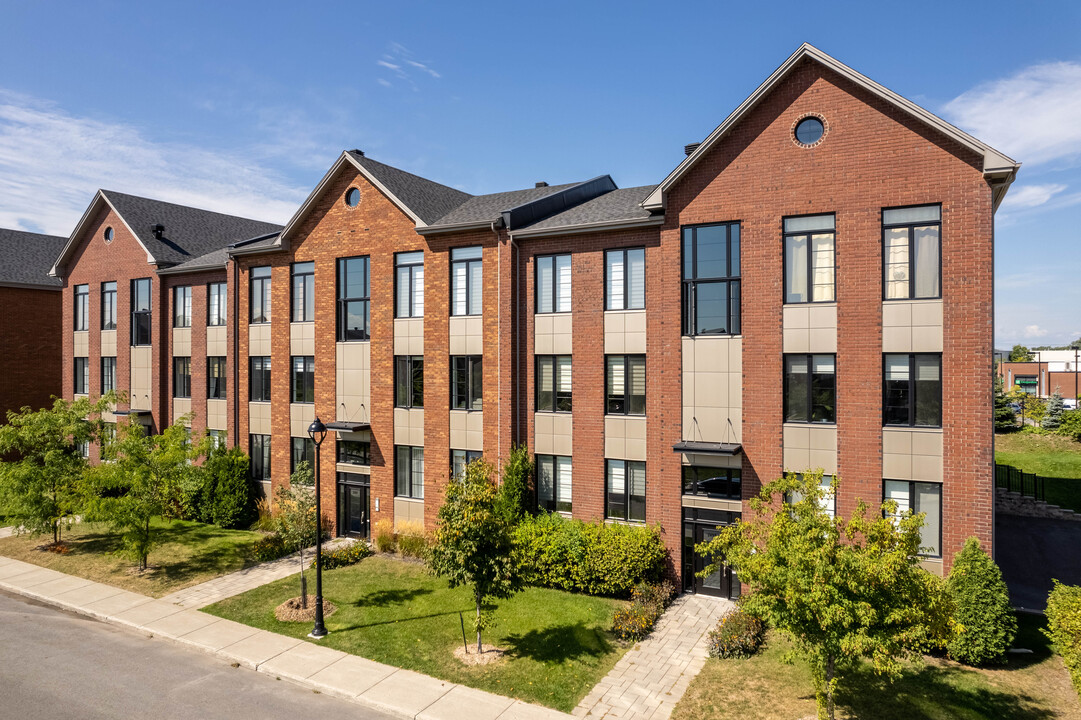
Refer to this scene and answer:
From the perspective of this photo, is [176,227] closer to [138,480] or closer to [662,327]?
[138,480]

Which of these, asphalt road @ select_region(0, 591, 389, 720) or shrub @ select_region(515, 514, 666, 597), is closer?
asphalt road @ select_region(0, 591, 389, 720)

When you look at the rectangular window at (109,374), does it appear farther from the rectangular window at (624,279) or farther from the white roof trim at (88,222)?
the rectangular window at (624,279)

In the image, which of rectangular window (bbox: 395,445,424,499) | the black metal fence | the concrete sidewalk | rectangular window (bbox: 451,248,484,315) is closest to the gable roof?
rectangular window (bbox: 451,248,484,315)

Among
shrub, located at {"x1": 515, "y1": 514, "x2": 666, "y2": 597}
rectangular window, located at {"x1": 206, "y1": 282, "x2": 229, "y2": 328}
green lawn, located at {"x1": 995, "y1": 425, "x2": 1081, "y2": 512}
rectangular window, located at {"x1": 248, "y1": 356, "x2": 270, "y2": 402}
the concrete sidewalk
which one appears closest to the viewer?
the concrete sidewalk

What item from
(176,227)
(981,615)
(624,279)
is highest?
(176,227)

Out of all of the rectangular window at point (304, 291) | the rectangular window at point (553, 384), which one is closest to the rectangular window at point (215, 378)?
the rectangular window at point (304, 291)

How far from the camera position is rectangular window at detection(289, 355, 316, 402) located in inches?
950

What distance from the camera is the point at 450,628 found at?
50.6 ft

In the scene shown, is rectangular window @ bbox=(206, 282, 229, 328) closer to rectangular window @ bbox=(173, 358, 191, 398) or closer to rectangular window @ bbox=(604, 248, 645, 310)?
rectangular window @ bbox=(173, 358, 191, 398)

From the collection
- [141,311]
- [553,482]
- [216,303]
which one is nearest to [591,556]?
[553,482]

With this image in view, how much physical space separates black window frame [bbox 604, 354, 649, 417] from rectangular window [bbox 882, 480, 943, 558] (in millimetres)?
6896

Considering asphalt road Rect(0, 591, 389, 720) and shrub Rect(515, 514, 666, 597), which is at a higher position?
shrub Rect(515, 514, 666, 597)

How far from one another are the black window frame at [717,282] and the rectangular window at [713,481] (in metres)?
3.90

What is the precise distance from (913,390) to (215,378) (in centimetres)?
2622
